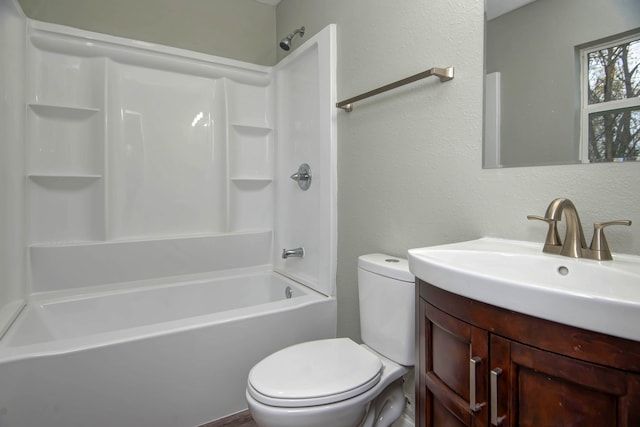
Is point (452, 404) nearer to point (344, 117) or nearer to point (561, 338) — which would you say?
point (561, 338)

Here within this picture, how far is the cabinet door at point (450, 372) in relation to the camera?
711mm

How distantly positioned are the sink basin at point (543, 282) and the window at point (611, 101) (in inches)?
10.9

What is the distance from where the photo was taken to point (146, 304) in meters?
2.09

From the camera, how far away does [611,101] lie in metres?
0.88

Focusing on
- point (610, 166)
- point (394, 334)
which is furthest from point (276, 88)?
point (610, 166)

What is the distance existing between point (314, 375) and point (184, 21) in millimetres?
2323

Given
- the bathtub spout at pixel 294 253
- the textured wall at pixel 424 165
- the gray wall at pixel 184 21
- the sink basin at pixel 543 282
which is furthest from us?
the bathtub spout at pixel 294 253

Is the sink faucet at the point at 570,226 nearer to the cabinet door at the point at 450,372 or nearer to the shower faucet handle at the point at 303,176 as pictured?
the cabinet door at the point at 450,372

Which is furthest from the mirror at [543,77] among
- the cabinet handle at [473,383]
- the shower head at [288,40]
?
the shower head at [288,40]

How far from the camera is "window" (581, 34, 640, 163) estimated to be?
0.84 m

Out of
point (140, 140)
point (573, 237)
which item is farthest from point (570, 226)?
point (140, 140)

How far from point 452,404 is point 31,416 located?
1.50m

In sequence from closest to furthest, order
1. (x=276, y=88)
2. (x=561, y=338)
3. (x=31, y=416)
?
(x=561, y=338)
(x=31, y=416)
(x=276, y=88)

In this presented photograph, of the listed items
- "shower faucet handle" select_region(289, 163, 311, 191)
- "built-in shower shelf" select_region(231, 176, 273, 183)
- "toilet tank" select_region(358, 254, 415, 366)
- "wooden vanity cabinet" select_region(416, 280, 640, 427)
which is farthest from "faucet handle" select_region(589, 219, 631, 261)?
"built-in shower shelf" select_region(231, 176, 273, 183)
